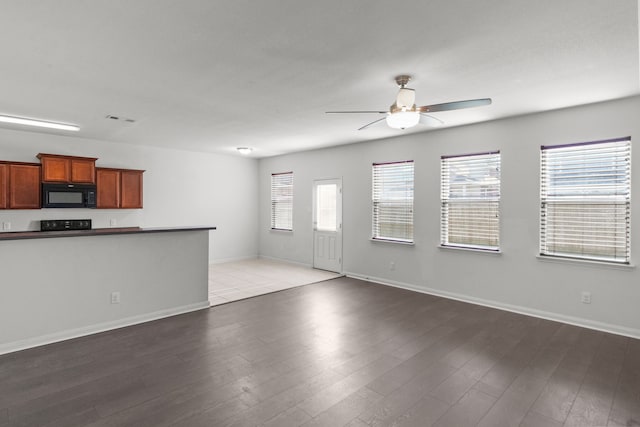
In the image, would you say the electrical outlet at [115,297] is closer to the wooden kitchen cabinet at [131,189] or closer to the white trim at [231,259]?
the wooden kitchen cabinet at [131,189]

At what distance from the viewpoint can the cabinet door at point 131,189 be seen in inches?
248

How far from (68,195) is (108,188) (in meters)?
0.64

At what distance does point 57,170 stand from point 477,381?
21.5ft

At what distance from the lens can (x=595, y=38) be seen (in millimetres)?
2414

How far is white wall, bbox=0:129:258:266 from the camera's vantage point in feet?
18.4

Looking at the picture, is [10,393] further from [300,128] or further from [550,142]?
[550,142]

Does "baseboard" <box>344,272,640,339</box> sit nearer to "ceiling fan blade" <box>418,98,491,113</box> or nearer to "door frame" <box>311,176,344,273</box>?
"door frame" <box>311,176,344,273</box>

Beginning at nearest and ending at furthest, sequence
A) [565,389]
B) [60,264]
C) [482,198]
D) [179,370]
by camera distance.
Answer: [565,389]
[179,370]
[60,264]
[482,198]

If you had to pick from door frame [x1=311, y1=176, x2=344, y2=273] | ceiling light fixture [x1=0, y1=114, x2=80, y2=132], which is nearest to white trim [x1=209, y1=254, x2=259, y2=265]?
door frame [x1=311, y1=176, x2=344, y2=273]

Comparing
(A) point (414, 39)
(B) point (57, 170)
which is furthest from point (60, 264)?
(A) point (414, 39)

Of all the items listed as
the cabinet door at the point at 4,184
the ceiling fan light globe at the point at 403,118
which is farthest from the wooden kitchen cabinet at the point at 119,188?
the ceiling fan light globe at the point at 403,118

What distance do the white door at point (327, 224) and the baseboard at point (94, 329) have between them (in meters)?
2.99

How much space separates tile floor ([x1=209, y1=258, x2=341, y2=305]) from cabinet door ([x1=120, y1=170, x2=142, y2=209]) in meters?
1.97

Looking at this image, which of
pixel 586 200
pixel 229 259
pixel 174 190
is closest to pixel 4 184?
pixel 174 190
